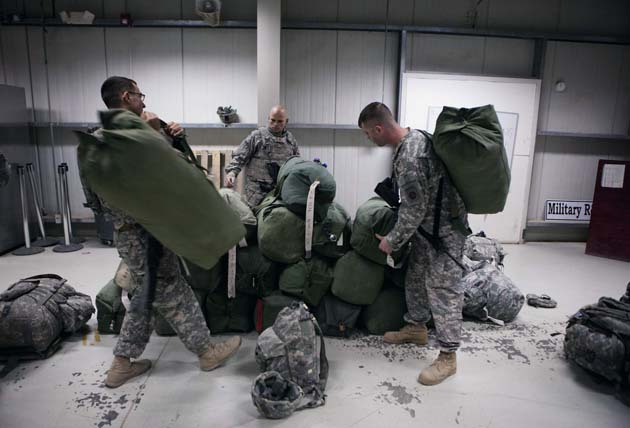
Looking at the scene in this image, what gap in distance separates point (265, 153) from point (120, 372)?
7.29ft

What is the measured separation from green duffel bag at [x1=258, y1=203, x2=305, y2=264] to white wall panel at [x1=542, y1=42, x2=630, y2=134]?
4.63m

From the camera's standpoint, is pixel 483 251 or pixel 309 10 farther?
pixel 309 10

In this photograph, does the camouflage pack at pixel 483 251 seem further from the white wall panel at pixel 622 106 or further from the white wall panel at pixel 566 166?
the white wall panel at pixel 622 106

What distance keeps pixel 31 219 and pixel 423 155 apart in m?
5.24

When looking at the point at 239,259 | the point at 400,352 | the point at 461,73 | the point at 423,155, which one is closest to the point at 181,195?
the point at 239,259

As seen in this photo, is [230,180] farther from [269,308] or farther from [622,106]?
[622,106]

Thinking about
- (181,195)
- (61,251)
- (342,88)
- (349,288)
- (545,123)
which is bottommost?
(61,251)

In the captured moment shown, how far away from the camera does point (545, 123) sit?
5434mm

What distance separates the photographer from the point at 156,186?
1.56m

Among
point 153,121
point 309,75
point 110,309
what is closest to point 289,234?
point 153,121

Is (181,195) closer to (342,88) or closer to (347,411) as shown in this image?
(347,411)

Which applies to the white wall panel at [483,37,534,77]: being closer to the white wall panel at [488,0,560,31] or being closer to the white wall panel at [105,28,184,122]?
the white wall panel at [488,0,560,31]

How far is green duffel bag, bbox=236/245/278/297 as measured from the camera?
2.57m

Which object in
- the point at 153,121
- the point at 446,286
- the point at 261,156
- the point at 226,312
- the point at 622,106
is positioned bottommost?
the point at 226,312
